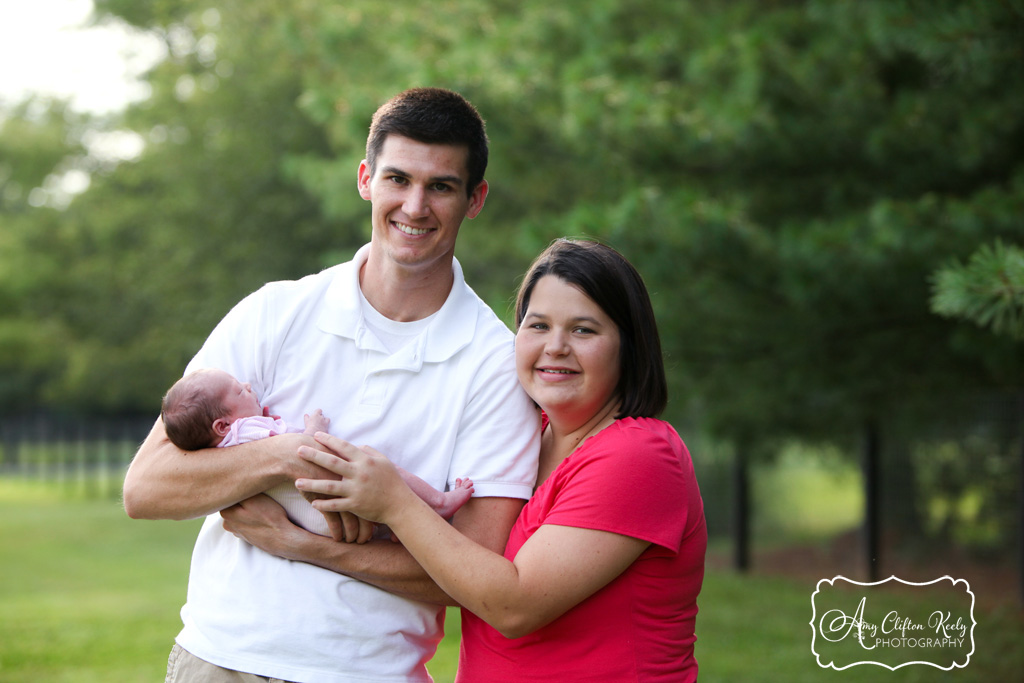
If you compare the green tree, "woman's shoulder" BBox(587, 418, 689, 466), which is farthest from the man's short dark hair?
the green tree

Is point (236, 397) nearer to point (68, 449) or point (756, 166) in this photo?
point (756, 166)

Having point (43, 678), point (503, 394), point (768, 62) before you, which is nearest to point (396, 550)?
point (503, 394)

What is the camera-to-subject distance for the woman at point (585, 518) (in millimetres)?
2199

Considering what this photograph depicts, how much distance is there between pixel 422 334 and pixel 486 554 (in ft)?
2.21

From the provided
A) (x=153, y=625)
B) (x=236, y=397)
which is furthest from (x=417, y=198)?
(x=153, y=625)

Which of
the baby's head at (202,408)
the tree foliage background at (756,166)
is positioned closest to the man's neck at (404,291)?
the baby's head at (202,408)

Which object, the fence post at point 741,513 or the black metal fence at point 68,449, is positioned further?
the black metal fence at point 68,449

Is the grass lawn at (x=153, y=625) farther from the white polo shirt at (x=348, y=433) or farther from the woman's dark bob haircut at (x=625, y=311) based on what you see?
the white polo shirt at (x=348, y=433)

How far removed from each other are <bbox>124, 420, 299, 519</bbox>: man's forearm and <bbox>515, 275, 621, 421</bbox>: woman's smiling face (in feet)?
2.12

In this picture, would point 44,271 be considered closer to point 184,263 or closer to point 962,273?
point 184,263

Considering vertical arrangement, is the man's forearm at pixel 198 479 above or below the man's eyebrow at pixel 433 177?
below

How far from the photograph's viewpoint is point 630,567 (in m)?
2.29

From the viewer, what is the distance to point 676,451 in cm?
234

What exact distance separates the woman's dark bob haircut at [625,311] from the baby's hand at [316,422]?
694 millimetres
